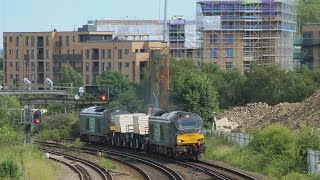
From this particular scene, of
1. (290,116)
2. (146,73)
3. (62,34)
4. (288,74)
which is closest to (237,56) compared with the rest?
(146,73)

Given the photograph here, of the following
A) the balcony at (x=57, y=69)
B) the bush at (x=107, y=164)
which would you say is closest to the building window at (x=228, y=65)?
the balcony at (x=57, y=69)

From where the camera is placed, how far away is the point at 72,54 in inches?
5162

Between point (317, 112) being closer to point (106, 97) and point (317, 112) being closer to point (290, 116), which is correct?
point (290, 116)

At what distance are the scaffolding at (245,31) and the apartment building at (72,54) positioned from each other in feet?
30.3

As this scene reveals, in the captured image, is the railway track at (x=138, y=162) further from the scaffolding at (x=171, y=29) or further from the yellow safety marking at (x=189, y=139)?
the scaffolding at (x=171, y=29)

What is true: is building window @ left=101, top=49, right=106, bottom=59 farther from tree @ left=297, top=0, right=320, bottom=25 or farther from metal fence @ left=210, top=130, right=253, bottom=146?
metal fence @ left=210, top=130, right=253, bottom=146

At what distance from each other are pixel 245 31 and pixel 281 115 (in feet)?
170

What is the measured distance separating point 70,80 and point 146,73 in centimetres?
2072

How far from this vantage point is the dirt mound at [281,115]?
169 feet

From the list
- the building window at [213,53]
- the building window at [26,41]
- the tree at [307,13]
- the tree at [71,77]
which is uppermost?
the tree at [307,13]

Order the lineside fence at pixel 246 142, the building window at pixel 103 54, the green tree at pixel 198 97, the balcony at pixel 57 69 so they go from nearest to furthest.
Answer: the lineside fence at pixel 246 142 < the green tree at pixel 198 97 < the building window at pixel 103 54 < the balcony at pixel 57 69

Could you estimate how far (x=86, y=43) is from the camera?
127m

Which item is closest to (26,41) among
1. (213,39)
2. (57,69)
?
(57,69)

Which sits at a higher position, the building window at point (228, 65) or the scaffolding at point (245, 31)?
the scaffolding at point (245, 31)
